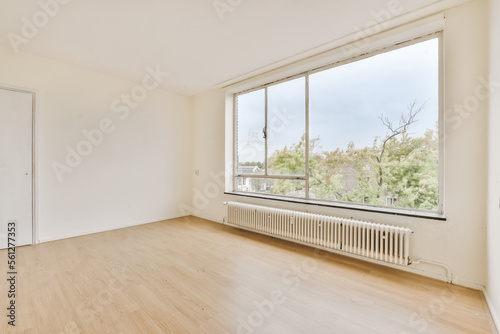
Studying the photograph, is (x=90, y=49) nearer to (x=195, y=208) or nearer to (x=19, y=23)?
(x=19, y=23)

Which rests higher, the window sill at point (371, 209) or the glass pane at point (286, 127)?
the glass pane at point (286, 127)

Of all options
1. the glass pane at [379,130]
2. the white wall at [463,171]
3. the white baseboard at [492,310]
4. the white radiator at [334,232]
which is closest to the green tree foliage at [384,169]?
the glass pane at [379,130]

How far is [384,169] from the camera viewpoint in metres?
2.87

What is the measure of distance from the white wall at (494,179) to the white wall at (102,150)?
16.1 ft

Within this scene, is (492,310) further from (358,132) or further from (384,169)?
(358,132)

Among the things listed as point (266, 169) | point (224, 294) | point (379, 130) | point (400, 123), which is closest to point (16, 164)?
point (224, 294)

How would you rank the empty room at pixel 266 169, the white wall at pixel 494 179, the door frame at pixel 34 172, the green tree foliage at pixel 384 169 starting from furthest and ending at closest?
the door frame at pixel 34 172 → the green tree foliage at pixel 384 169 → the empty room at pixel 266 169 → the white wall at pixel 494 179

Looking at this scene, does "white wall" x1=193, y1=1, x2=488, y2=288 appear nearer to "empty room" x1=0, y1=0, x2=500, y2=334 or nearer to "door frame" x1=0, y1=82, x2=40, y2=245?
"empty room" x1=0, y1=0, x2=500, y2=334

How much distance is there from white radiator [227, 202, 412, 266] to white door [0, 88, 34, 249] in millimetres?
3353

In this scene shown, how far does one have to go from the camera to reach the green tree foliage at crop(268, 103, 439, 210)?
8.46 feet

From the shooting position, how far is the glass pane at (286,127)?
374 cm

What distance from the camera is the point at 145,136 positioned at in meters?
4.66

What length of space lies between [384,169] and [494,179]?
3.39 ft

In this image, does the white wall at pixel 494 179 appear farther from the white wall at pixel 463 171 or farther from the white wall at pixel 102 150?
the white wall at pixel 102 150
